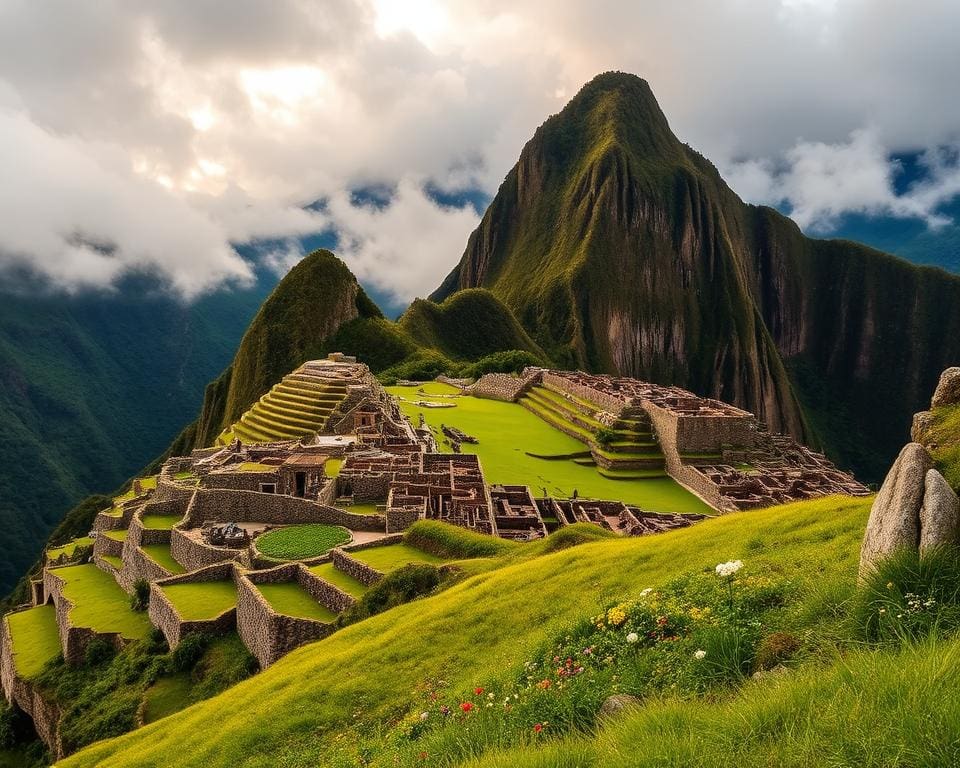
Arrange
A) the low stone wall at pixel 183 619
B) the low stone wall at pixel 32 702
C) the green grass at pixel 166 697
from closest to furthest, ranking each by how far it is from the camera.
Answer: the green grass at pixel 166 697, the low stone wall at pixel 183 619, the low stone wall at pixel 32 702

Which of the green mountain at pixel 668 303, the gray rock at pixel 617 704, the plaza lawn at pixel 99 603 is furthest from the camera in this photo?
the green mountain at pixel 668 303

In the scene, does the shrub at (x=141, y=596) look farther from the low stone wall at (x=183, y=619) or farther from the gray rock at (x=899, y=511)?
the gray rock at (x=899, y=511)

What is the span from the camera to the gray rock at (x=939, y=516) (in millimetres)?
5883

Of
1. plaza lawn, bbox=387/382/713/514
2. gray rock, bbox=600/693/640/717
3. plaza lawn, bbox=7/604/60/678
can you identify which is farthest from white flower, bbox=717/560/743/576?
plaza lawn, bbox=387/382/713/514

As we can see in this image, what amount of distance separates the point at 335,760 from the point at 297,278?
11678cm

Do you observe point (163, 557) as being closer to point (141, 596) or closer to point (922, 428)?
point (141, 596)

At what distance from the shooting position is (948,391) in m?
8.52

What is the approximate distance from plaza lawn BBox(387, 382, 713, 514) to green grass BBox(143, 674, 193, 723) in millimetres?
22025

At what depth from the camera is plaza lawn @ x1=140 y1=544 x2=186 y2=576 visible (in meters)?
23.5

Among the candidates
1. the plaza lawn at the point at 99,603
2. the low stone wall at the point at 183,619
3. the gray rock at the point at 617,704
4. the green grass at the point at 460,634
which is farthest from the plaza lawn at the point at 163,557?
the gray rock at the point at 617,704

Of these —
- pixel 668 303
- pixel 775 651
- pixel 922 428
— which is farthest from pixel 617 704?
pixel 668 303

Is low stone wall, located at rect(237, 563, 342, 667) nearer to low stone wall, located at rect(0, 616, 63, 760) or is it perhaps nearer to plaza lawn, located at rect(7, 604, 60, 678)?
low stone wall, located at rect(0, 616, 63, 760)

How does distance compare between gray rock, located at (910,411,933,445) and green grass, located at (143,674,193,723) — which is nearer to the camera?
gray rock, located at (910,411,933,445)

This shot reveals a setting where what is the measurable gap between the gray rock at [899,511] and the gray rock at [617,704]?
Result: 2.67 m
